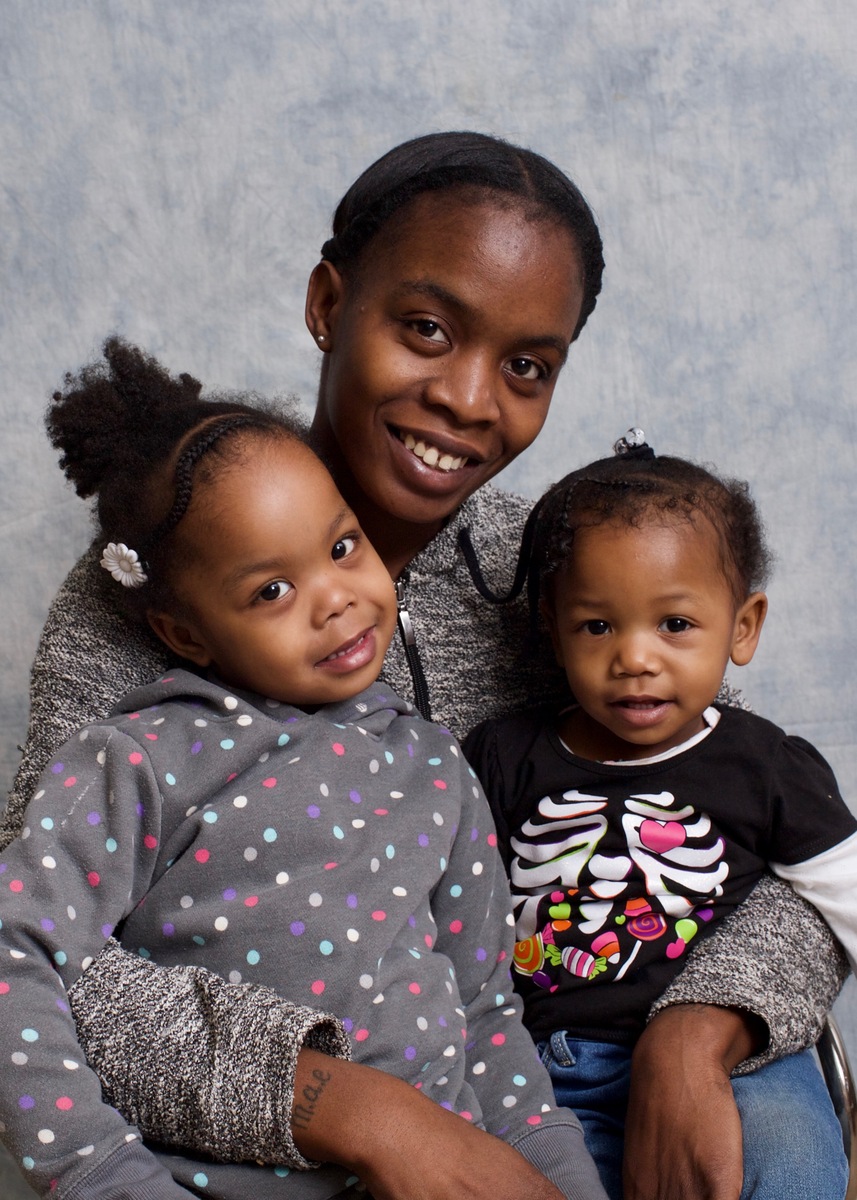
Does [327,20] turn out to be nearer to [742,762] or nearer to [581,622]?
[581,622]

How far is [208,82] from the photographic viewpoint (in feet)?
7.28

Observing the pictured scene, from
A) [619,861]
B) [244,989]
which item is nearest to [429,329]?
[619,861]

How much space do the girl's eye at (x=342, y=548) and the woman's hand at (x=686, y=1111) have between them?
0.57 metres

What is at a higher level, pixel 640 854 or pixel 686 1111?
pixel 640 854

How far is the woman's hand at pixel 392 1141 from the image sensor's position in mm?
1177

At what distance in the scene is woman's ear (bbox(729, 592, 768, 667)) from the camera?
5.26 ft

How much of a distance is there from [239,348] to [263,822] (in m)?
1.15

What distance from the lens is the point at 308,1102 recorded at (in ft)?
3.90

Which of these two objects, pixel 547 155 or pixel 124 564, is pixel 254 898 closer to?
pixel 124 564

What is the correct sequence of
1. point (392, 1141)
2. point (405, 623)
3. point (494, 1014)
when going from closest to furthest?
point (392, 1141) → point (494, 1014) → point (405, 623)

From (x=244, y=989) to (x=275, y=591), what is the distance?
0.39 m

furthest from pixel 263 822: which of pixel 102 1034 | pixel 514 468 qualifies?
pixel 514 468

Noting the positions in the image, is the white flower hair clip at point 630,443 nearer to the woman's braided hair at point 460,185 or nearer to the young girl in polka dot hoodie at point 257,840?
the woman's braided hair at point 460,185

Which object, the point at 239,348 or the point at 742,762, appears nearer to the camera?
the point at 742,762
